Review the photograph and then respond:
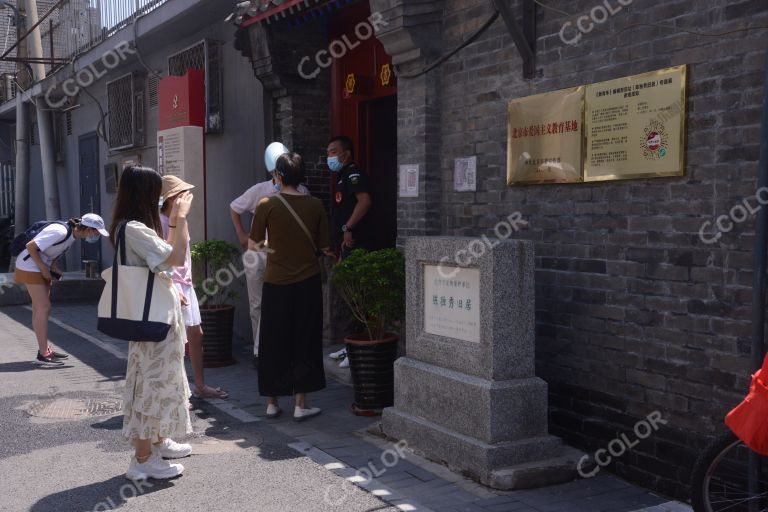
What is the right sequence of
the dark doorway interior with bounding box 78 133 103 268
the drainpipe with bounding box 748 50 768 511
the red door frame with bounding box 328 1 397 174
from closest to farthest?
the drainpipe with bounding box 748 50 768 511
the red door frame with bounding box 328 1 397 174
the dark doorway interior with bounding box 78 133 103 268

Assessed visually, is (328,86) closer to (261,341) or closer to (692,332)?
(261,341)

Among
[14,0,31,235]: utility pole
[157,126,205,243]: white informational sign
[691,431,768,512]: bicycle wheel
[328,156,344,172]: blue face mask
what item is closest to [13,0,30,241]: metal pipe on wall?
[14,0,31,235]: utility pole

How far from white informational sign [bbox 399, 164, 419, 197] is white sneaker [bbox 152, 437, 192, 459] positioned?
9.23ft

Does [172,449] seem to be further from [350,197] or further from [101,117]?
[101,117]

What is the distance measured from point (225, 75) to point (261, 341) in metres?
5.07

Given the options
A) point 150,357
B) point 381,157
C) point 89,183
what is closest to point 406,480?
point 150,357

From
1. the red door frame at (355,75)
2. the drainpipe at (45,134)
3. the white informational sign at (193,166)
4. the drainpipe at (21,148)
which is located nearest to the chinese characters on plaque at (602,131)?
the red door frame at (355,75)

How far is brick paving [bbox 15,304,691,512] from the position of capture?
4.70 meters

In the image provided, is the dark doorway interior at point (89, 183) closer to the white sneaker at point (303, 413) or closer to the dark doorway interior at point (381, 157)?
the dark doorway interior at point (381, 157)

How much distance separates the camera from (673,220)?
15.7 ft

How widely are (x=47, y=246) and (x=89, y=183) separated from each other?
850 centimetres

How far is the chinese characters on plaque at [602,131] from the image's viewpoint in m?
4.77

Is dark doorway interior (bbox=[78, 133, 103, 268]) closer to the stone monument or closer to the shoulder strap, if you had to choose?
the shoulder strap

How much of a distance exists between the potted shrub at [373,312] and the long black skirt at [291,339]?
10.4 inches
